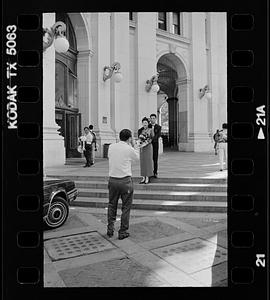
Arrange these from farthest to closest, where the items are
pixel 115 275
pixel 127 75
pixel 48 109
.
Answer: pixel 127 75, pixel 115 275, pixel 48 109

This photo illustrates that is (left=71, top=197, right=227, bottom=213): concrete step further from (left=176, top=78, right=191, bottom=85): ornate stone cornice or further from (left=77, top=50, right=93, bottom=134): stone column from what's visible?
(left=176, top=78, right=191, bottom=85): ornate stone cornice

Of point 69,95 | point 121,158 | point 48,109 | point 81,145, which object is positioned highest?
point 69,95

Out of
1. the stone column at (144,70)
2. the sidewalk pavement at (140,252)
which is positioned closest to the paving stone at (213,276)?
the sidewalk pavement at (140,252)

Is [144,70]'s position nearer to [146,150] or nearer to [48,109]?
[146,150]

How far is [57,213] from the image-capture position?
417cm

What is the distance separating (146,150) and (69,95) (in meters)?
5.67

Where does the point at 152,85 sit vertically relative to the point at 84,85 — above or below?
above

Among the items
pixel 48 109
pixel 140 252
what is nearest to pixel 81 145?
pixel 140 252

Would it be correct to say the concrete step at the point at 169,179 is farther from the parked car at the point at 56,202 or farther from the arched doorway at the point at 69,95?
the arched doorway at the point at 69,95

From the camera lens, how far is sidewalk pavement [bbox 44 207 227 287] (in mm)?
2088
